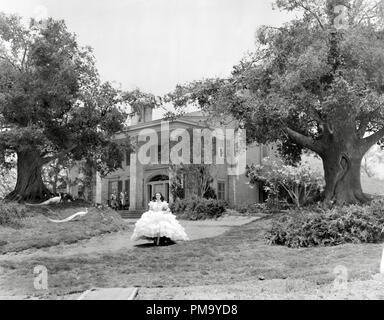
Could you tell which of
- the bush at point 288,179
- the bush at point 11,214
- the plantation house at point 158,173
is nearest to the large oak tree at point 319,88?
the plantation house at point 158,173

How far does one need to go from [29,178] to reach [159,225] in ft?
29.8

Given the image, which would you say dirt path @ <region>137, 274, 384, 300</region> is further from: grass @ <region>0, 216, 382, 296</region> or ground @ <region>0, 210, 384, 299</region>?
grass @ <region>0, 216, 382, 296</region>

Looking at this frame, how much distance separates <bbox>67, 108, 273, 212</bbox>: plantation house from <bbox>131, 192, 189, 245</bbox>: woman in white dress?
3.07 metres

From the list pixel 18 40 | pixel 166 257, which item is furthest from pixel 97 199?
pixel 166 257

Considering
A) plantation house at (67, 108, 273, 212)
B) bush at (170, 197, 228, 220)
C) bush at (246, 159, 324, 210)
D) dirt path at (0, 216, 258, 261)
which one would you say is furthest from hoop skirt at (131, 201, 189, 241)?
bush at (246, 159, 324, 210)

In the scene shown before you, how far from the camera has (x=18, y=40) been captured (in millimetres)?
17219

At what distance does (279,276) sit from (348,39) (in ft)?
27.1

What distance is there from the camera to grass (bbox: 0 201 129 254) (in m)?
12.2

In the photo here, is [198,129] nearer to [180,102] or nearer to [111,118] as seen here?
[180,102]

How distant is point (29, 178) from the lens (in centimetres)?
1814

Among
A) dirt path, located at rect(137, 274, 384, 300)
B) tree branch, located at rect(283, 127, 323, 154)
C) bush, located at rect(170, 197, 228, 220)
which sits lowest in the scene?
dirt path, located at rect(137, 274, 384, 300)

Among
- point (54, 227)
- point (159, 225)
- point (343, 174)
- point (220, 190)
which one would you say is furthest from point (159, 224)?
point (220, 190)

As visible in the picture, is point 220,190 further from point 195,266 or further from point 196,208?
point 195,266
